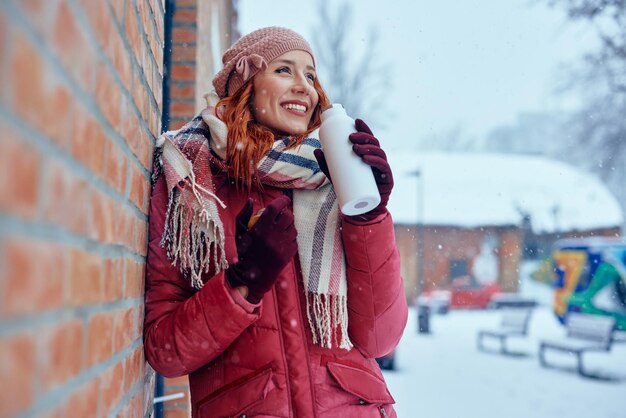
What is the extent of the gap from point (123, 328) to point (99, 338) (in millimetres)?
226

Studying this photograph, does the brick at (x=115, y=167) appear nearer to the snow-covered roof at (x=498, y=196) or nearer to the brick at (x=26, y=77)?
the brick at (x=26, y=77)

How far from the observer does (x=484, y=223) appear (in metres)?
20.8

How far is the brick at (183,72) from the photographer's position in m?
3.00

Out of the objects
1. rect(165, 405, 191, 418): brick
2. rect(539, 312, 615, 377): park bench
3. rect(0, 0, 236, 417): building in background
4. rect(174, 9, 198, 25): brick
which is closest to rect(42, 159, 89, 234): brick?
rect(0, 0, 236, 417): building in background

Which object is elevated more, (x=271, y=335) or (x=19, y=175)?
(x=19, y=175)

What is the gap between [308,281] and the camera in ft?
4.95

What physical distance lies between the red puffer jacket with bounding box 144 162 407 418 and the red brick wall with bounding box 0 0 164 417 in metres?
0.15

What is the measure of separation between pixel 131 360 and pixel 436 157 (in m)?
24.3

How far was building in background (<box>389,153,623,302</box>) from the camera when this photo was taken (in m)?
20.8

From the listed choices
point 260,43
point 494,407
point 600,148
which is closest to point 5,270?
point 260,43

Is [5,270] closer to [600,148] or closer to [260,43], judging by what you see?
[260,43]

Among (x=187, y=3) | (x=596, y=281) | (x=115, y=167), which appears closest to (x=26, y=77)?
(x=115, y=167)

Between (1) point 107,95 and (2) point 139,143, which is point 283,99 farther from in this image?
(1) point 107,95

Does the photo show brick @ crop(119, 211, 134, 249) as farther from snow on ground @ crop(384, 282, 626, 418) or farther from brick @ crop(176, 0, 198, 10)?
snow on ground @ crop(384, 282, 626, 418)
